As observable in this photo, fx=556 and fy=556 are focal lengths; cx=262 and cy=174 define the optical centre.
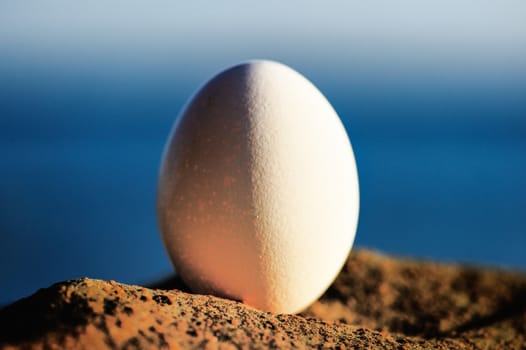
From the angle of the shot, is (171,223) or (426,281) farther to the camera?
(426,281)

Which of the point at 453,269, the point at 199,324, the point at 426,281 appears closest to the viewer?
the point at 199,324

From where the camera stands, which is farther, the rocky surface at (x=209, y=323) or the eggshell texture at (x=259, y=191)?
the eggshell texture at (x=259, y=191)

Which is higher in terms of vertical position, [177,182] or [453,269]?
[453,269]

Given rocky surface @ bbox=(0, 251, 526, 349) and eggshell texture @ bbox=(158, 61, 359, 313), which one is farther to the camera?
eggshell texture @ bbox=(158, 61, 359, 313)

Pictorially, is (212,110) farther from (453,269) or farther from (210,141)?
(453,269)

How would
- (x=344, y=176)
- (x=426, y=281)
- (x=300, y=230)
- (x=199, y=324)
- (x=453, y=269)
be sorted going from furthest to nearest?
(x=453, y=269) → (x=426, y=281) → (x=344, y=176) → (x=300, y=230) → (x=199, y=324)

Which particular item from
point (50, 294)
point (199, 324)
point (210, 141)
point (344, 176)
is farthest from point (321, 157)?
point (50, 294)
